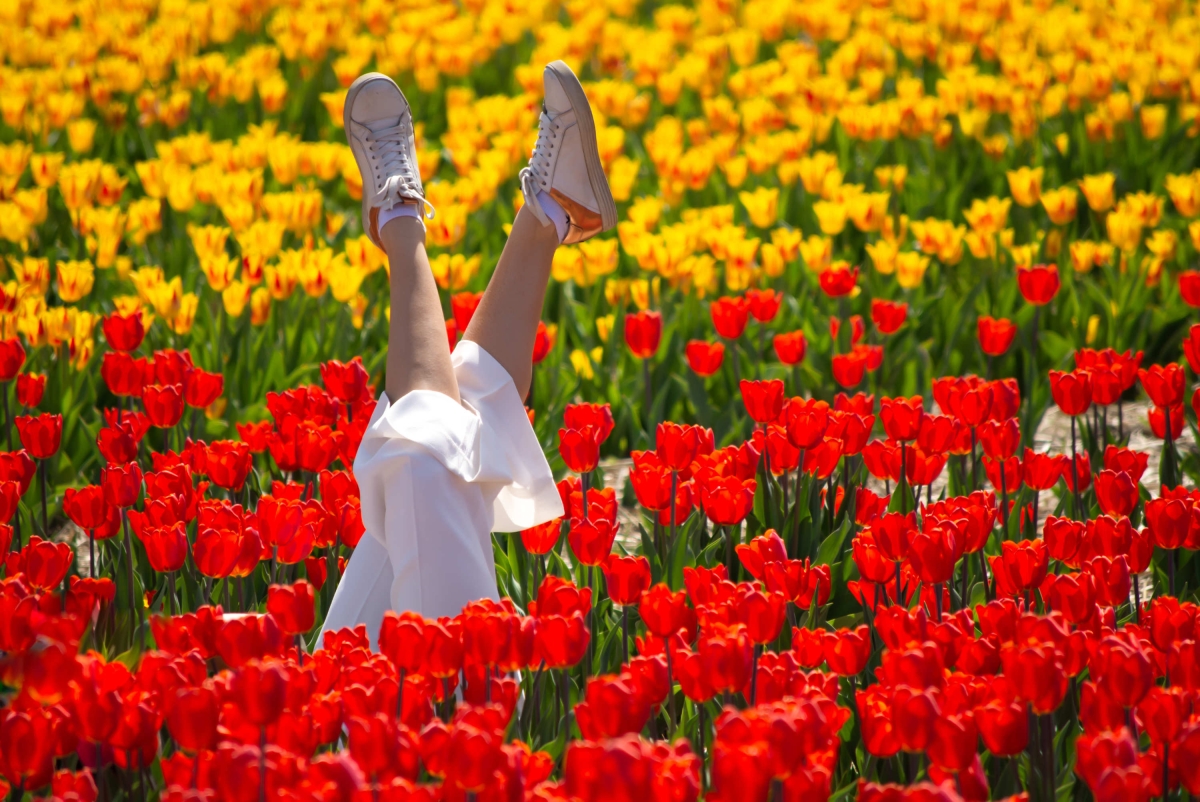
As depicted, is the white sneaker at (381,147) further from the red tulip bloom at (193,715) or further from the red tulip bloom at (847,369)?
the red tulip bloom at (193,715)

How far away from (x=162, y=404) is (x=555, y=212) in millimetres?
1043

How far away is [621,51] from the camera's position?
7.54 m

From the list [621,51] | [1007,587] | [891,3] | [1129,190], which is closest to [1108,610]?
[1007,587]

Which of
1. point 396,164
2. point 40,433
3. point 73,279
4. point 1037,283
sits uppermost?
point 396,164

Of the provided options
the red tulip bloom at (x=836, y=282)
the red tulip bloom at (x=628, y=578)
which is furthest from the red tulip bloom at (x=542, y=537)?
the red tulip bloom at (x=836, y=282)

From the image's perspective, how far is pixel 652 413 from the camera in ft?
13.8

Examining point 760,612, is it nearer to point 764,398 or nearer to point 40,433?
point 764,398

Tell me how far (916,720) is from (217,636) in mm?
992

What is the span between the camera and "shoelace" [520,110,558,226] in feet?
10.2

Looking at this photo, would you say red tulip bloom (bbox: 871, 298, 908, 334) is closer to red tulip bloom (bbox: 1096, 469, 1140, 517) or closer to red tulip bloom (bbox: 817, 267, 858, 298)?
red tulip bloom (bbox: 817, 267, 858, 298)

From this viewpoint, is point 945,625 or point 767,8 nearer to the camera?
point 945,625

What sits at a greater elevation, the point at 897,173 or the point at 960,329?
the point at 897,173

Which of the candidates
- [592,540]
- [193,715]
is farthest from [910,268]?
[193,715]

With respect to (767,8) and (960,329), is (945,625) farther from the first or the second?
(767,8)
